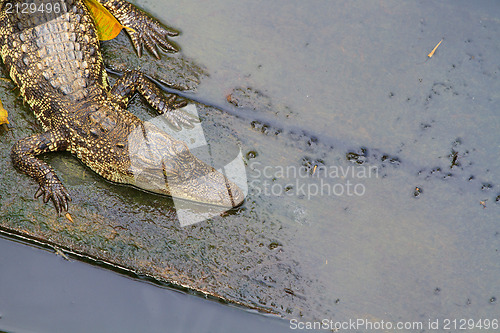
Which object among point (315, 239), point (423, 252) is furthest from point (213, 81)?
point (423, 252)

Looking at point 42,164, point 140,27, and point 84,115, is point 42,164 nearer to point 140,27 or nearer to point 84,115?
point 84,115

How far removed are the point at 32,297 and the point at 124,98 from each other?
1874mm

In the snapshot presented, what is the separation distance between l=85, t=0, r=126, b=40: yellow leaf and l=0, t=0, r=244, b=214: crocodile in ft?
0.60

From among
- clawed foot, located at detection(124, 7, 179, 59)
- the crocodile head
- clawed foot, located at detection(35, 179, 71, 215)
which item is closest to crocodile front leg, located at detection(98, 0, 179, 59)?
clawed foot, located at detection(124, 7, 179, 59)

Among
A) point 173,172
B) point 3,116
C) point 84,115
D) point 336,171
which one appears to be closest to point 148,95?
point 84,115

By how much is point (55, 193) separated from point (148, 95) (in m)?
1.17

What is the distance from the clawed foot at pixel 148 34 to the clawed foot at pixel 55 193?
1469 mm

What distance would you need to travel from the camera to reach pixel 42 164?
13.0 feet

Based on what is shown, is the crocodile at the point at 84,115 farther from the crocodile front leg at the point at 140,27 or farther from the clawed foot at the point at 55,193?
the crocodile front leg at the point at 140,27

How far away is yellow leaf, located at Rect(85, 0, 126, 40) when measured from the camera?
4531 mm

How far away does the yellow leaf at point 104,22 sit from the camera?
14.9ft

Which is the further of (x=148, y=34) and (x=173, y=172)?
(x=148, y=34)

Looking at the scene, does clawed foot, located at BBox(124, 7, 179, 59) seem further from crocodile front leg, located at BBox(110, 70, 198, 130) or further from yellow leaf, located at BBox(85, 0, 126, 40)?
crocodile front leg, located at BBox(110, 70, 198, 130)

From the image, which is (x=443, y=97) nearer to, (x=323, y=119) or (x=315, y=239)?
(x=323, y=119)
